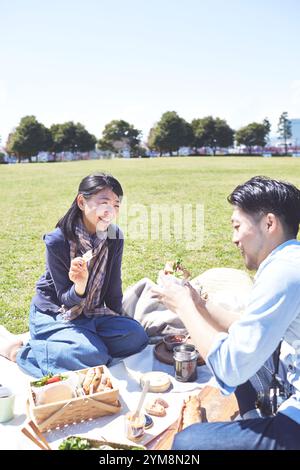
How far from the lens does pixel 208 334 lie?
2232 millimetres

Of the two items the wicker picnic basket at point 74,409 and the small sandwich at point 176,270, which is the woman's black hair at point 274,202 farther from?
the wicker picnic basket at point 74,409

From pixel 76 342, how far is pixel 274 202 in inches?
87.1

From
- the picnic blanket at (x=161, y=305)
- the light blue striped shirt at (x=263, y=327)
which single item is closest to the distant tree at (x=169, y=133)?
the picnic blanket at (x=161, y=305)

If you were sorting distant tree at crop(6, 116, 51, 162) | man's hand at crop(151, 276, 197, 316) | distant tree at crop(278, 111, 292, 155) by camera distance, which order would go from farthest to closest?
1. distant tree at crop(278, 111, 292, 155)
2. distant tree at crop(6, 116, 51, 162)
3. man's hand at crop(151, 276, 197, 316)

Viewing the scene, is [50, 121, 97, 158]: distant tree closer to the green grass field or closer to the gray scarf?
the green grass field

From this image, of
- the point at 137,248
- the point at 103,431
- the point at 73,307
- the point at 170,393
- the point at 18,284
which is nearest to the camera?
the point at 103,431

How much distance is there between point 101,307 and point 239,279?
2.15 metres

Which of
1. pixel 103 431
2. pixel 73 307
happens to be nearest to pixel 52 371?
pixel 73 307

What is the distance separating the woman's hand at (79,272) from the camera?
3.42m

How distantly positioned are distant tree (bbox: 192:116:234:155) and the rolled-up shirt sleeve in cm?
8059

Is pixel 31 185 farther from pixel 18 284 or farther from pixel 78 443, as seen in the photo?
pixel 78 443

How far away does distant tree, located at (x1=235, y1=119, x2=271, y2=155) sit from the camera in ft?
289

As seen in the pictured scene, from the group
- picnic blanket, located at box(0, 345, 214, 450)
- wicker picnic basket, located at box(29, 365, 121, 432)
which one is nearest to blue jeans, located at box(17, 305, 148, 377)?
picnic blanket, located at box(0, 345, 214, 450)

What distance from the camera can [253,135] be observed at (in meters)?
88.2
